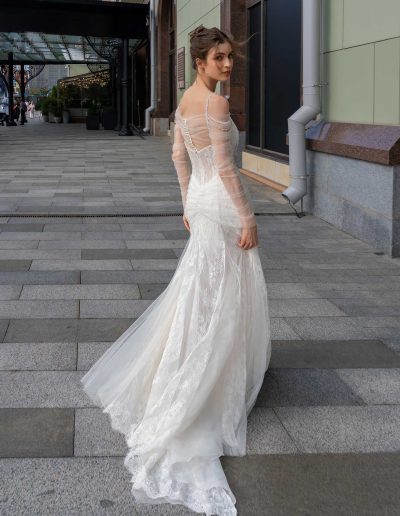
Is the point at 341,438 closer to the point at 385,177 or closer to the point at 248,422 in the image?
the point at 248,422

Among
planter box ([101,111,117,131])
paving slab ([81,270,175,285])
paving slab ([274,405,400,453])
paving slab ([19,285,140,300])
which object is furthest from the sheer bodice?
planter box ([101,111,117,131])

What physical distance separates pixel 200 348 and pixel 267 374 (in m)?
0.98

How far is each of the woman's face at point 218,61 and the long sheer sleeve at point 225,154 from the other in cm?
14

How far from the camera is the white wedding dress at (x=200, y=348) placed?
3.46 metres

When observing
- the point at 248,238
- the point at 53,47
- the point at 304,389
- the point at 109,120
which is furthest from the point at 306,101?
the point at 53,47

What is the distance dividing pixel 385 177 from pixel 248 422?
461 centimetres

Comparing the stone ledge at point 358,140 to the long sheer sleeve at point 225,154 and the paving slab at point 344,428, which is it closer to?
the paving slab at point 344,428

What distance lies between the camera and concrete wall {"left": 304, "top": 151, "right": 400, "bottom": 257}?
7.90 m

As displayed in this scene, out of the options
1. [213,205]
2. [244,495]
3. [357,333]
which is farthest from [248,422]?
[357,333]

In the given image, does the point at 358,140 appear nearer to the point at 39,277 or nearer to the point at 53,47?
the point at 39,277

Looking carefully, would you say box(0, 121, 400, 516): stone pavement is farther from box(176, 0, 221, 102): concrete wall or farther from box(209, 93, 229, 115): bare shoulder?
box(176, 0, 221, 102): concrete wall

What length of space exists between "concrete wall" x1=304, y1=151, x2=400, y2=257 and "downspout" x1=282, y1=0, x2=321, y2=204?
0.18 m

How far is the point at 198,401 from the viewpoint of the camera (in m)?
3.60

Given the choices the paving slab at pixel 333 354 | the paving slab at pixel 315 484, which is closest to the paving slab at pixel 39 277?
the paving slab at pixel 333 354
